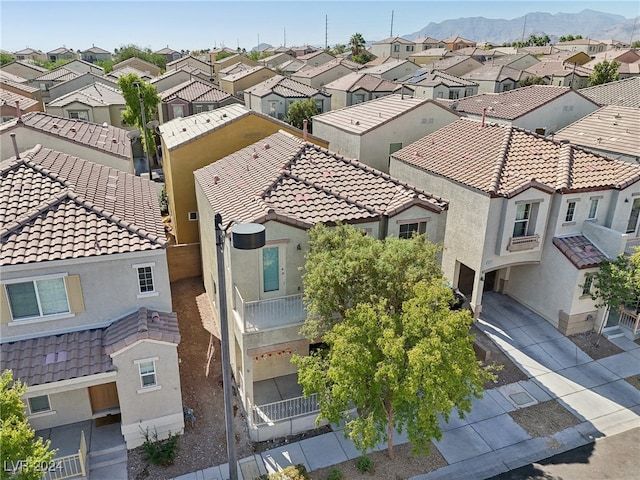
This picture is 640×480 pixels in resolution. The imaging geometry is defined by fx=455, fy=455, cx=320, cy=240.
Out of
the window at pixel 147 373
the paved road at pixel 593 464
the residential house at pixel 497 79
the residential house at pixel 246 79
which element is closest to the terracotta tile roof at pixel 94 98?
the residential house at pixel 246 79

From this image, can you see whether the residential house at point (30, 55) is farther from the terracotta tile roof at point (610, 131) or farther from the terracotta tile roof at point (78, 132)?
the terracotta tile roof at point (610, 131)

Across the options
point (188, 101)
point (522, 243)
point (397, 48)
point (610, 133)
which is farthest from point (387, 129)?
point (397, 48)

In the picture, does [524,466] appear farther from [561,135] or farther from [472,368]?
[561,135]

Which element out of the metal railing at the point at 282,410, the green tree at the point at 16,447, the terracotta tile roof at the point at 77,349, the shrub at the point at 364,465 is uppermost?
the green tree at the point at 16,447

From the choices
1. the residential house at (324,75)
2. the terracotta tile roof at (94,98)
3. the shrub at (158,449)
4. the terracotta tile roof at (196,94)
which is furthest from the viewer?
the residential house at (324,75)

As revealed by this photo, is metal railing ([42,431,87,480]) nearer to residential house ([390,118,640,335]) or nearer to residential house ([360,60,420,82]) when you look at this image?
residential house ([390,118,640,335])

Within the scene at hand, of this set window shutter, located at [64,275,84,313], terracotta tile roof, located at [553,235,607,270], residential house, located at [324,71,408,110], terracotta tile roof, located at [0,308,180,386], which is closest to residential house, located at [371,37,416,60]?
residential house, located at [324,71,408,110]

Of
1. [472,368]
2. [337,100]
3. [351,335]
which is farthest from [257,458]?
[337,100]
